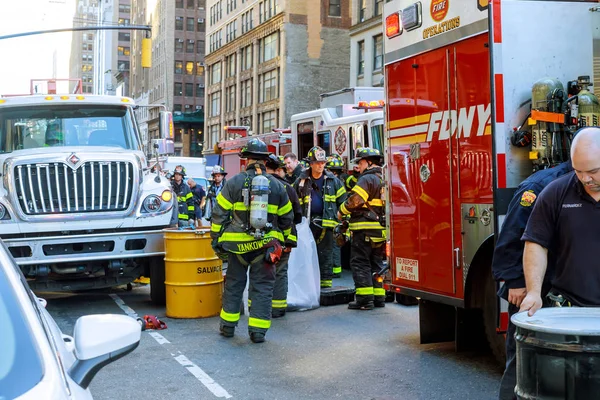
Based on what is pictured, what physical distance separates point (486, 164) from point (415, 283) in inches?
60.7

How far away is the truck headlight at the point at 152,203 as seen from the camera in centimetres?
984

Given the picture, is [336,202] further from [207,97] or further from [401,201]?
[207,97]

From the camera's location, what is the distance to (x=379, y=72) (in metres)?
43.5

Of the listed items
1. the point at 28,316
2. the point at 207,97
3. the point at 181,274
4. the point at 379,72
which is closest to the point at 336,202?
the point at 181,274

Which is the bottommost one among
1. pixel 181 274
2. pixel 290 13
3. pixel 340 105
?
pixel 181 274

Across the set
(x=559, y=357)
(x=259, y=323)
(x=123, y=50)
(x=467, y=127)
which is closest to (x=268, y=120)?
(x=259, y=323)

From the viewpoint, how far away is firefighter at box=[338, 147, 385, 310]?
31.6 ft

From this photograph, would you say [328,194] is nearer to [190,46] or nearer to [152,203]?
[152,203]

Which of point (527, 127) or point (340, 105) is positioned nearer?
point (527, 127)

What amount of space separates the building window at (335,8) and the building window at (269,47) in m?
4.36

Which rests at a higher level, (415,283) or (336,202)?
(336,202)

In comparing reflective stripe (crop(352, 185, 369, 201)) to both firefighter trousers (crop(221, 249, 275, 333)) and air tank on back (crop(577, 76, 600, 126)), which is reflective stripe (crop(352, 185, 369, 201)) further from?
air tank on back (crop(577, 76, 600, 126))

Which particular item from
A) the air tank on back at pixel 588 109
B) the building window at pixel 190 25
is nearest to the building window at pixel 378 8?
the air tank on back at pixel 588 109

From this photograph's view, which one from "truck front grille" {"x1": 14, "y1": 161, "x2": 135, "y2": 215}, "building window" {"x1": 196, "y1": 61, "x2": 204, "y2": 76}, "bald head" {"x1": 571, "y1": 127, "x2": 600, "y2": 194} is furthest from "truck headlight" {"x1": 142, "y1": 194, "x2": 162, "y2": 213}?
"building window" {"x1": 196, "y1": 61, "x2": 204, "y2": 76}
